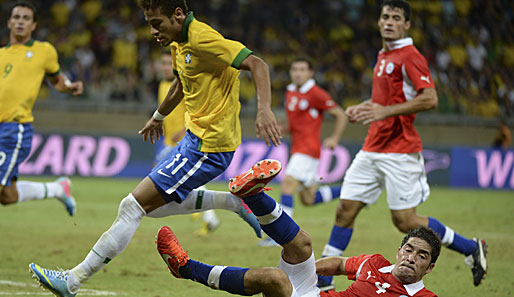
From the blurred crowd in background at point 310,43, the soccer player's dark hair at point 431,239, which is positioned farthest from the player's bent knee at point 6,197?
the blurred crowd in background at point 310,43

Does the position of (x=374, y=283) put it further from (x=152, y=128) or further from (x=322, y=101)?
(x=322, y=101)

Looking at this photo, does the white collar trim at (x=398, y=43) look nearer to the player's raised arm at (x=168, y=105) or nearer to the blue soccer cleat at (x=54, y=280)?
the player's raised arm at (x=168, y=105)

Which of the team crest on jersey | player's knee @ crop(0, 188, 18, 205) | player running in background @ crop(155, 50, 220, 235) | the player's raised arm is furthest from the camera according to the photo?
player running in background @ crop(155, 50, 220, 235)

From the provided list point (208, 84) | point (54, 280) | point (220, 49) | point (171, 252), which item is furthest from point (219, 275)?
point (220, 49)

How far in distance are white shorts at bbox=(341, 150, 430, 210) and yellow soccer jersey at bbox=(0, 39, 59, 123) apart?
138 inches

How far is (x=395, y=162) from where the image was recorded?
6211mm

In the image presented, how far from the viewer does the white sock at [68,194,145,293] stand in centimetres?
448

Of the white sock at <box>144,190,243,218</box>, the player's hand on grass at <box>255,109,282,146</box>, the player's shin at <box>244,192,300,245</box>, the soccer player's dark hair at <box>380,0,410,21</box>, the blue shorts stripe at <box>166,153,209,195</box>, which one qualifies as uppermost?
the soccer player's dark hair at <box>380,0,410,21</box>

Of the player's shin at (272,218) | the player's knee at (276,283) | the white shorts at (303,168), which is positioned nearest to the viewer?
the player's knee at (276,283)

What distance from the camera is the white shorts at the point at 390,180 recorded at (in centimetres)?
615

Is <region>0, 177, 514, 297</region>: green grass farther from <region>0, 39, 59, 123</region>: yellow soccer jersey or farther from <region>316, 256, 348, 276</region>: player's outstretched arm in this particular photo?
<region>0, 39, 59, 123</region>: yellow soccer jersey

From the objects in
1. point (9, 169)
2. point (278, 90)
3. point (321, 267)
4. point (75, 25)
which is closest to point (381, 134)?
point (321, 267)

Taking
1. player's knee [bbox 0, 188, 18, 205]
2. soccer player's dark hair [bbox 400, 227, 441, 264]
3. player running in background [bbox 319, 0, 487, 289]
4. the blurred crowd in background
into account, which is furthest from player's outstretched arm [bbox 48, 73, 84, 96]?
the blurred crowd in background

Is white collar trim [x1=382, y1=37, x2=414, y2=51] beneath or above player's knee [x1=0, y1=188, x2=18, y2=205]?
above
